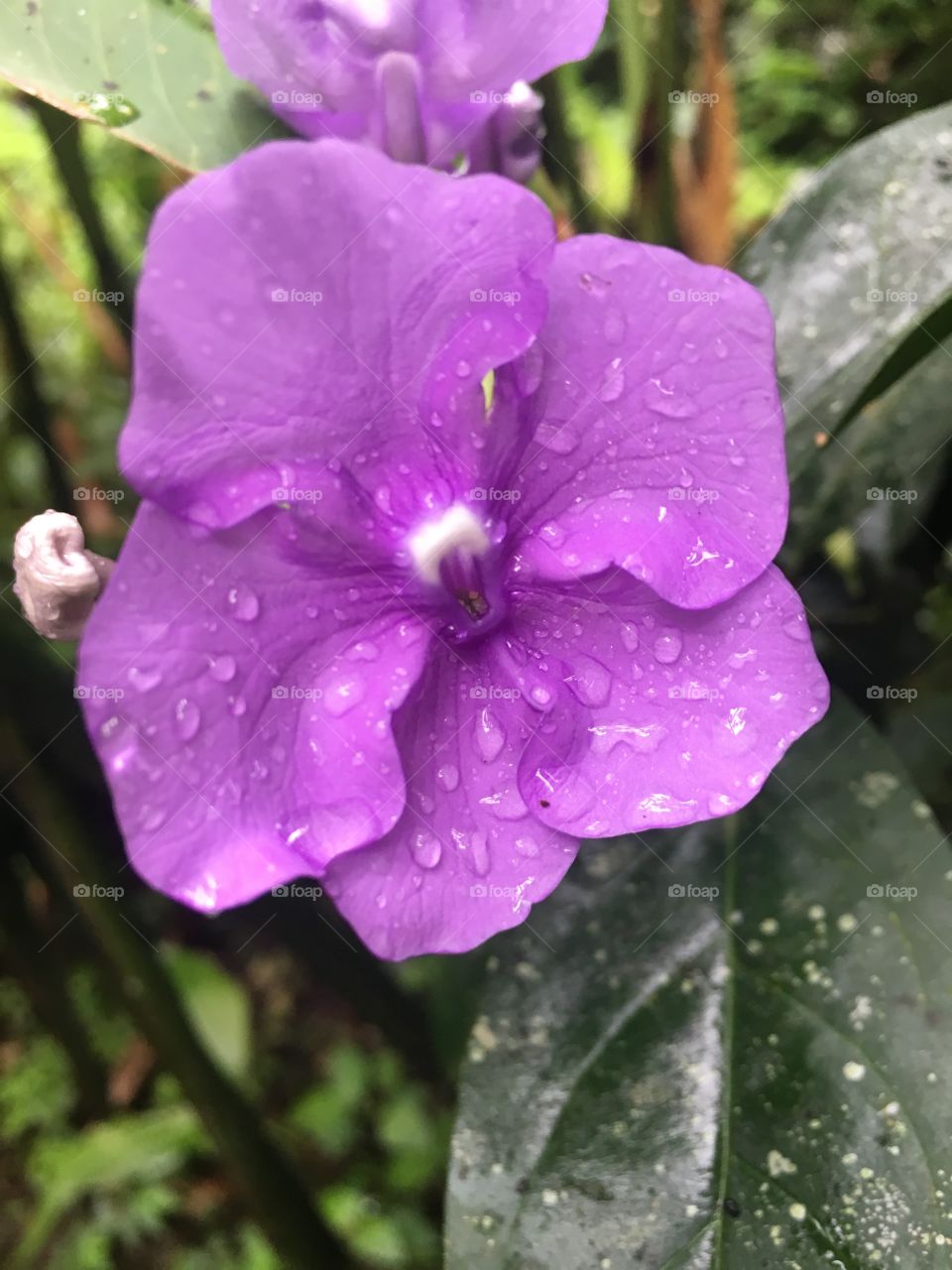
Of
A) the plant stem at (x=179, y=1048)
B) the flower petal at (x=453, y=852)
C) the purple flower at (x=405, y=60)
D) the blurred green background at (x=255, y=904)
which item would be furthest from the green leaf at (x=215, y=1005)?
the purple flower at (x=405, y=60)

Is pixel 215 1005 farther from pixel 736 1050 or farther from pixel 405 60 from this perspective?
pixel 405 60

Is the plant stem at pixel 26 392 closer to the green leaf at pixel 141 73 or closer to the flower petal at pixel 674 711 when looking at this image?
the green leaf at pixel 141 73

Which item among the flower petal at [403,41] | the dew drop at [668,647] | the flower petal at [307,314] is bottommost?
the dew drop at [668,647]

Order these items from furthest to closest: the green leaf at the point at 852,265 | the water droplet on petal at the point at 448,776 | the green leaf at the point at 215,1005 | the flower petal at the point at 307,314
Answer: the green leaf at the point at 215,1005 < the green leaf at the point at 852,265 < the water droplet on petal at the point at 448,776 < the flower petal at the point at 307,314

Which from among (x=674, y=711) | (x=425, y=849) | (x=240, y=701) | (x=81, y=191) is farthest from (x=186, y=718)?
(x=81, y=191)

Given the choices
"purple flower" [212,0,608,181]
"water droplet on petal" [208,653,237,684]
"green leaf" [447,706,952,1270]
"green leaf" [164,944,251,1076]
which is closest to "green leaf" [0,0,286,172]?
"purple flower" [212,0,608,181]

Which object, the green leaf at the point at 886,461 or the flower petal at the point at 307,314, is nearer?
the flower petal at the point at 307,314

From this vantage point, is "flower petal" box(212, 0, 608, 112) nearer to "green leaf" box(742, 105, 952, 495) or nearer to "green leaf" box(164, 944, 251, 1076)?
"green leaf" box(742, 105, 952, 495)
